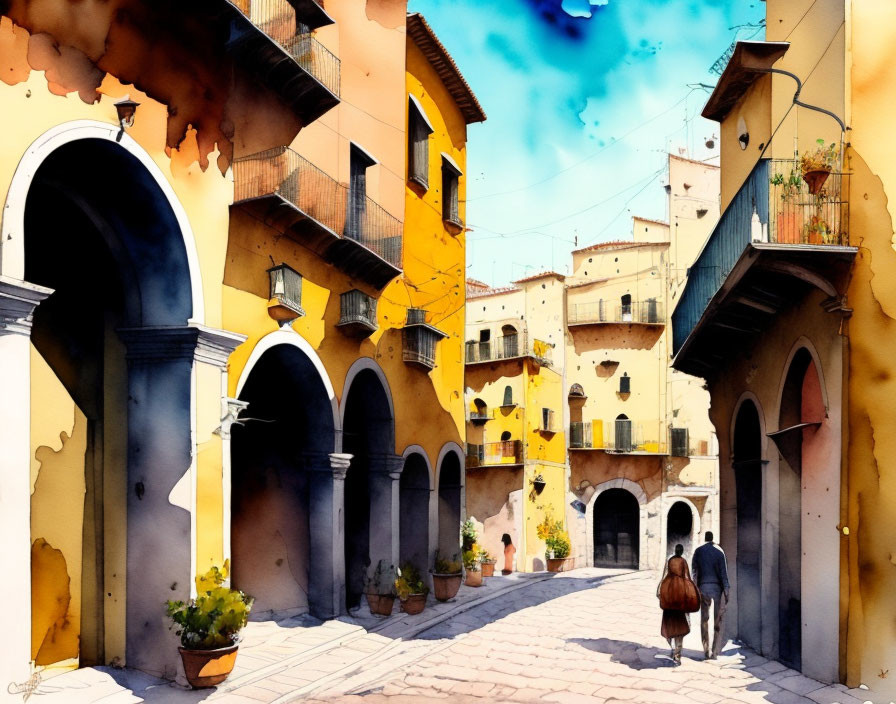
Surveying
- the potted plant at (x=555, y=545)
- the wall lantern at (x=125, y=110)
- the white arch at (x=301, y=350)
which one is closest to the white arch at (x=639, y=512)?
the potted plant at (x=555, y=545)

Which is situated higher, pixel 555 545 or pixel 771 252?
pixel 771 252

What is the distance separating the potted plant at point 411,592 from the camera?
55.7ft

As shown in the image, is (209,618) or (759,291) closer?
(209,618)

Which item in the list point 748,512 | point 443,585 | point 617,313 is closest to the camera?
point 748,512

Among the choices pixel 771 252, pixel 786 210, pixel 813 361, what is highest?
pixel 786 210

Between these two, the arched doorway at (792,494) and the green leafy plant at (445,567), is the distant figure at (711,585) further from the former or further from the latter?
the green leafy plant at (445,567)

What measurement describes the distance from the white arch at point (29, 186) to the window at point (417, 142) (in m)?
9.94

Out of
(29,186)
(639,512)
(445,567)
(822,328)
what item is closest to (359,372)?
(445,567)

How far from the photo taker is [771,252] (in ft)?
35.5

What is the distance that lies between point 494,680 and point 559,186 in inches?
673

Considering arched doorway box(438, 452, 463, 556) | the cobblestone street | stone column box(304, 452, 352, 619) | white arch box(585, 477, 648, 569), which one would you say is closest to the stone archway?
the cobblestone street

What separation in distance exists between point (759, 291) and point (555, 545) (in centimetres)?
2064

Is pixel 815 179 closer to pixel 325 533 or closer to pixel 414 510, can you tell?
pixel 325 533

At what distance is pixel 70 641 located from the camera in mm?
10148
